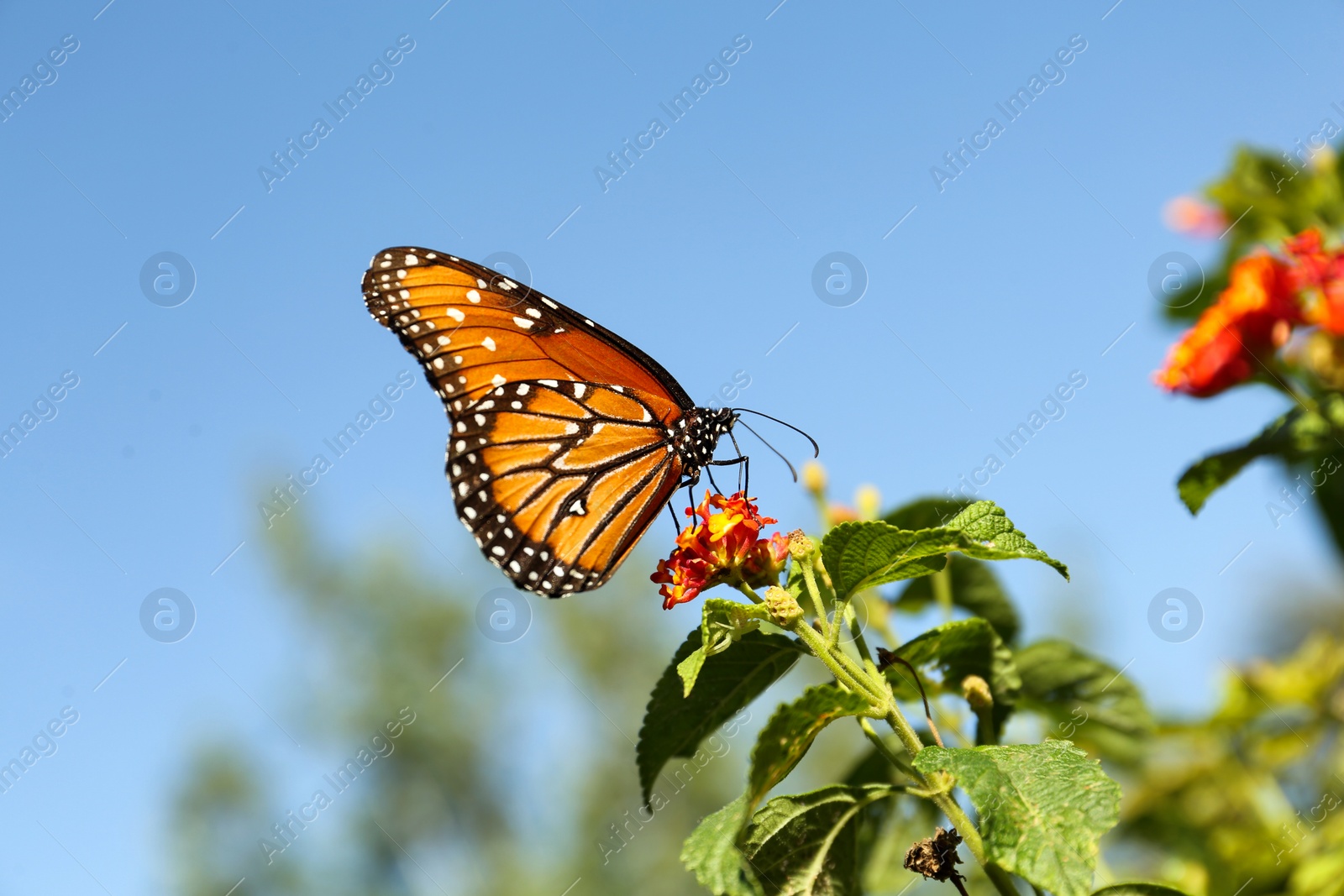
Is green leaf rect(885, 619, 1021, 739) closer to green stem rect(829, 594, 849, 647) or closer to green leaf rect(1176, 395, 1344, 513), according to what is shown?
green stem rect(829, 594, 849, 647)

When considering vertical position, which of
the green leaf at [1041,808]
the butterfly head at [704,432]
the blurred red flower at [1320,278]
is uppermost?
the butterfly head at [704,432]

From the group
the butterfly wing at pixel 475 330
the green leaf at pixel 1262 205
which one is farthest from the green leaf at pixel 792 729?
the green leaf at pixel 1262 205

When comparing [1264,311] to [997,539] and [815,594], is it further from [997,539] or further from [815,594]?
[815,594]

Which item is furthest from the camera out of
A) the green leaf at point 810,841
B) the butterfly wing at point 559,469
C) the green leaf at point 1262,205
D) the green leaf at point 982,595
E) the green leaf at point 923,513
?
the butterfly wing at point 559,469

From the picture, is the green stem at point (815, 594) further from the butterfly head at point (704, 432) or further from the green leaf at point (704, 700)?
the butterfly head at point (704, 432)

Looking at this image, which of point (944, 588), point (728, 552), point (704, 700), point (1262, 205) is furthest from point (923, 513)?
point (1262, 205)

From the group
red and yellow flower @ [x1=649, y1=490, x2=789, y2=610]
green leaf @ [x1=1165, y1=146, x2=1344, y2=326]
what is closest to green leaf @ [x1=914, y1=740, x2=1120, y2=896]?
red and yellow flower @ [x1=649, y1=490, x2=789, y2=610]

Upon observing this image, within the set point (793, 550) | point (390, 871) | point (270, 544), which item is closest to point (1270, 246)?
point (793, 550)
